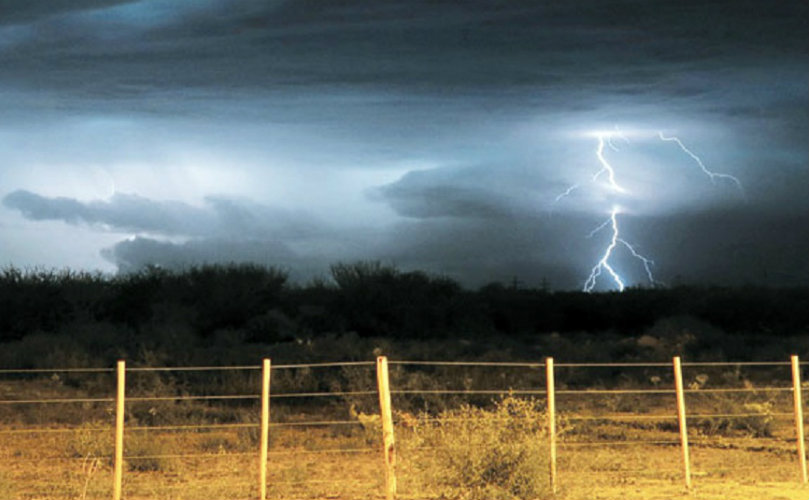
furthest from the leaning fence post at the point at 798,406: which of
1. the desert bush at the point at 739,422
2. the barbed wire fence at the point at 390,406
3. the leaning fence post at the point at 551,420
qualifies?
the desert bush at the point at 739,422

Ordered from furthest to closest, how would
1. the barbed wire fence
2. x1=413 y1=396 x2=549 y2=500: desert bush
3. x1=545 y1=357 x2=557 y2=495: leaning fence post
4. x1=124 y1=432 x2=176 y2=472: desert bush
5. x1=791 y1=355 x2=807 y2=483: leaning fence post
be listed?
x1=124 y1=432 x2=176 y2=472: desert bush → the barbed wire fence → x1=791 y1=355 x2=807 y2=483: leaning fence post → x1=545 y1=357 x2=557 y2=495: leaning fence post → x1=413 y1=396 x2=549 y2=500: desert bush

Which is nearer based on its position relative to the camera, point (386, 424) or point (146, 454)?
point (386, 424)

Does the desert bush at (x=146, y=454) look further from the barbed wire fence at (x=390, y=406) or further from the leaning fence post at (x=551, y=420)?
the leaning fence post at (x=551, y=420)

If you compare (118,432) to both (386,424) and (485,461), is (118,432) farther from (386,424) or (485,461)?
(485,461)

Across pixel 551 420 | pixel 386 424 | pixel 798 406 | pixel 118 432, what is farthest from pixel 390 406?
pixel 798 406

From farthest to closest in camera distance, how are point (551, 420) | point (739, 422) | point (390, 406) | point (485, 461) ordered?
point (739, 422), point (390, 406), point (551, 420), point (485, 461)

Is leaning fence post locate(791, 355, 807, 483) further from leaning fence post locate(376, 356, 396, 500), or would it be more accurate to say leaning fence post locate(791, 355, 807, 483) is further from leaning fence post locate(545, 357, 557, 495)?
leaning fence post locate(376, 356, 396, 500)

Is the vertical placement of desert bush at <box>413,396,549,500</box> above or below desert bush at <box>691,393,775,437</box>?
below

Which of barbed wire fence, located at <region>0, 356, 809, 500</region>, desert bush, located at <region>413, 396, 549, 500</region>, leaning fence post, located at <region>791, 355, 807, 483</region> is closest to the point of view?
desert bush, located at <region>413, 396, 549, 500</region>

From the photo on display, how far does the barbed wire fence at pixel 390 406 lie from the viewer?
2009cm

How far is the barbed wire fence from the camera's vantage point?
65.9 ft

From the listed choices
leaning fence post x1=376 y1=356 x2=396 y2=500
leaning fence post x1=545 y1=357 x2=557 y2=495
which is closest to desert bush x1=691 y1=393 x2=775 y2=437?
leaning fence post x1=545 y1=357 x2=557 y2=495

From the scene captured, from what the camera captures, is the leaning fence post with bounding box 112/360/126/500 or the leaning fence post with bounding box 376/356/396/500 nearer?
the leaning fence post with bounding box 376/356/396/500

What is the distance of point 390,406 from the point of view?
1956 centimetres
